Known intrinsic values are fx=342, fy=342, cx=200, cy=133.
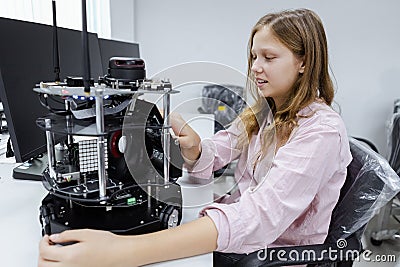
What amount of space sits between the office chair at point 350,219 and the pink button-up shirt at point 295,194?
35mm

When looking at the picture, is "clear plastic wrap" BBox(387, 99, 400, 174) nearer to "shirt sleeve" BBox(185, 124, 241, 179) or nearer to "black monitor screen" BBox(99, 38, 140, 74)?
"shirt sleeve" BBox(185, 124, 241, 179)

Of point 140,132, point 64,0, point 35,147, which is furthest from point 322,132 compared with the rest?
point 64,0

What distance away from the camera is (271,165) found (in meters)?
0.74

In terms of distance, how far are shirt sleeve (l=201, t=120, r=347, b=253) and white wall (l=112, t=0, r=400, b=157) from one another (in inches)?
79.1

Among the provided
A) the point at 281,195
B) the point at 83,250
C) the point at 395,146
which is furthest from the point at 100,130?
the point at 395,146

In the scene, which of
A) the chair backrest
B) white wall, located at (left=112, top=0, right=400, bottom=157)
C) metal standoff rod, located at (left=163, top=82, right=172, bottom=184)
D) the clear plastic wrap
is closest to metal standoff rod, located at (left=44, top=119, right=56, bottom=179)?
metal standoff rod, located at (left=163, top=82, right=172, bottom=184)

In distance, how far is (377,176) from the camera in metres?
0.80

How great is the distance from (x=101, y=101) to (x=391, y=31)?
2822 millimetres

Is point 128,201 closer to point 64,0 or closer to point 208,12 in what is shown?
point 64,0

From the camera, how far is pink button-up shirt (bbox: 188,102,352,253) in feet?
2.08

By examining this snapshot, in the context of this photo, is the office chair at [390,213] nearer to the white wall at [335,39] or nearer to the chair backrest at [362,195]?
the white wall at [335,39]

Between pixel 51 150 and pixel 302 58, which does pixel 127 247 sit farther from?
pixel 302 58

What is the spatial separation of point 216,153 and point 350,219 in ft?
1.28

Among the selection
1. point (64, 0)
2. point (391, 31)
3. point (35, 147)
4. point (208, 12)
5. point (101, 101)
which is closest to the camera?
point (101, 101)
